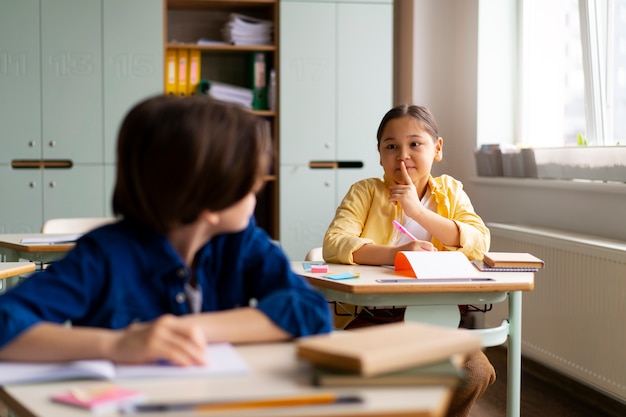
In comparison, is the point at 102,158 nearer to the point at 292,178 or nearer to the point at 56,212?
the point at 56,212

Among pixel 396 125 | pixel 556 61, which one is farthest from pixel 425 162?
pixel 556 61

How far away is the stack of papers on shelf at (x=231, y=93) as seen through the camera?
16.1 ft

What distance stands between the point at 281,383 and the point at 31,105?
13.4ft

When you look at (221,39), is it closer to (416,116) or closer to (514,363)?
(416,116)

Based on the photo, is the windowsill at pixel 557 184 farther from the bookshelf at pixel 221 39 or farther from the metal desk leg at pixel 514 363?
the bookshelf at pixel 221 39

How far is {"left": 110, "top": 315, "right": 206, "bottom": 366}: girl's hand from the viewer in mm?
1132

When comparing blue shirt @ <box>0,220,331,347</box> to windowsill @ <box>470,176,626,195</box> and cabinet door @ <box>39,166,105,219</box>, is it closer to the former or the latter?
windowsill @ <box>470,176,626,195</box>

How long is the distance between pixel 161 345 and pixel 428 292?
4.06ft

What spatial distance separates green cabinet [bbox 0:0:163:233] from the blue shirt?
361cm

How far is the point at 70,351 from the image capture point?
1160 millimetres

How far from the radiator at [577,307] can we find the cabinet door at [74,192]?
7.46ft

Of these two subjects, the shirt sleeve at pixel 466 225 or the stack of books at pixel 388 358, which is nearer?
the stack of books at pixel 388 358

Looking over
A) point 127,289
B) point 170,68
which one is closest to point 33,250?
point 170,68

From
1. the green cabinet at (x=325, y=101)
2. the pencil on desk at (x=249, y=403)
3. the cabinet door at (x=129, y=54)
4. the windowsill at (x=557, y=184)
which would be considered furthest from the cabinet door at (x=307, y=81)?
the pencil on desk at (x=249, y=403)
